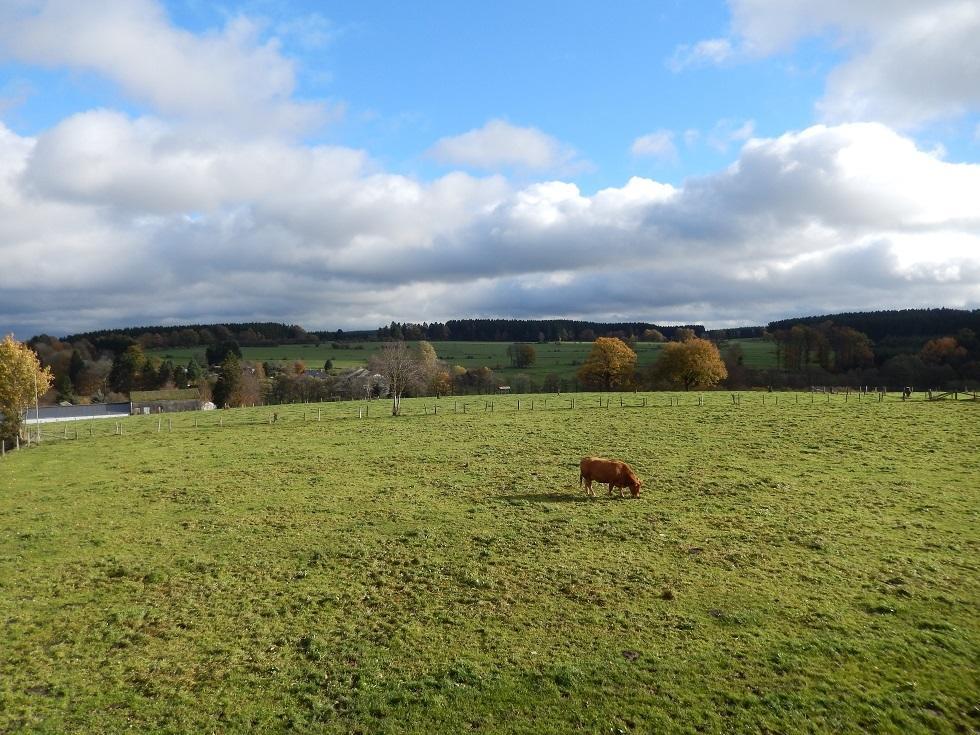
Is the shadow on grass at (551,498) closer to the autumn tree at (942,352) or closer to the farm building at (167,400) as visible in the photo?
the farm building at (167,400)

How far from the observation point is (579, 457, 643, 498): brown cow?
75.3 ft

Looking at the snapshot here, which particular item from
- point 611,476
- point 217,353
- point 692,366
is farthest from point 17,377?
point 217,353

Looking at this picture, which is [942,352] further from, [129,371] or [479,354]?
[129,371]

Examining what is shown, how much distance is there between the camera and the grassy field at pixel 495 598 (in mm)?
9672

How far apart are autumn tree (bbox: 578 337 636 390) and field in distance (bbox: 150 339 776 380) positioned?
101ft

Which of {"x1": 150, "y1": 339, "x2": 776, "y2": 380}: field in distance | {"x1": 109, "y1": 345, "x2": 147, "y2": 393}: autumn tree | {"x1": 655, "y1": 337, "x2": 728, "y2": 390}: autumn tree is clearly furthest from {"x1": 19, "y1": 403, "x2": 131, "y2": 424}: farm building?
{"x1": 655, "y1": 337, "x2": 728, "y2": 390}: autumn tree

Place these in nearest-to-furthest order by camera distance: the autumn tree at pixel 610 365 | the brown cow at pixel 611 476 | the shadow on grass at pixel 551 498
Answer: the shadow on grass at pixel 551 498 → the brown cow at pixel 611 476 → the autumn tree at pixel 610 365

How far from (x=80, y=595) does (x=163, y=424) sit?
4340 cm

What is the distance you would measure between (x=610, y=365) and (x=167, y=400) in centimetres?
7294

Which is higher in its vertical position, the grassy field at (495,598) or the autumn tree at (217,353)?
the autumn tree at (217,353)

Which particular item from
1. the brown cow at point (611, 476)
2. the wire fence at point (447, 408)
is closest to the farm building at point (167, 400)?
the wire fence at point (447, 408)

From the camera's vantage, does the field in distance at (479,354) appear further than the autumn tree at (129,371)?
Yes

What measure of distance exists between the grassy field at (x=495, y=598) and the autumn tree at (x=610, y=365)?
54.2 m

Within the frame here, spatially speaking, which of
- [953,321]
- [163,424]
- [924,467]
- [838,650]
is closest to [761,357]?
[953,321]
